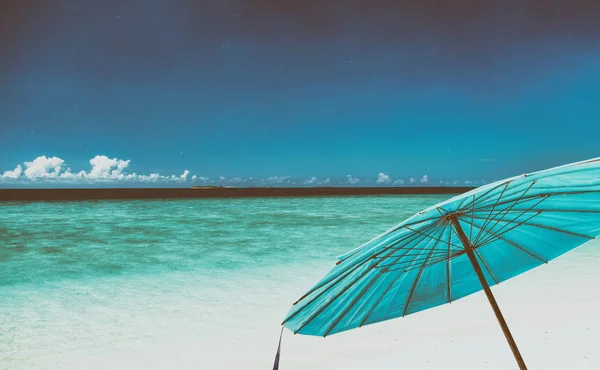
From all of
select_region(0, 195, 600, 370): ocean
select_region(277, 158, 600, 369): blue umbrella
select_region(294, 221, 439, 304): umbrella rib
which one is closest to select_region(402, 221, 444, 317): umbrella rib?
select_region(277, 158, 600, 369): blue umbrella

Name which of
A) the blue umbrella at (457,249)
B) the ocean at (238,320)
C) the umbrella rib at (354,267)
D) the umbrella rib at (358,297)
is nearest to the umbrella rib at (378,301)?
the blue umbrella at (457,249)

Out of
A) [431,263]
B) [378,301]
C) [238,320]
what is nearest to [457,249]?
[431,263]

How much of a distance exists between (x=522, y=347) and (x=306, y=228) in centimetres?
1588

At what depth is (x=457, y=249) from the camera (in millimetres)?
2365

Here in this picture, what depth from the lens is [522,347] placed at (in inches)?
176

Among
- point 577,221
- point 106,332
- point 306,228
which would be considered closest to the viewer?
point 577,221

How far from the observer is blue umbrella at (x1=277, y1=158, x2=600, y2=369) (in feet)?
6.07

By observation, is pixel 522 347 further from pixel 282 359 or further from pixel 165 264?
pixel 165 264

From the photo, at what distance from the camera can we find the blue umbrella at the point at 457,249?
1.85 meters

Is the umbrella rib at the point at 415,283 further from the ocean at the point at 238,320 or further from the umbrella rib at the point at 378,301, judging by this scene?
the ocean at the point at 238,320

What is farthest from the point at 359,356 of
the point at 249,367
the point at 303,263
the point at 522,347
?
the point at 303,263

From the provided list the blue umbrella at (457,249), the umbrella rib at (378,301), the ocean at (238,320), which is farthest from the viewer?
the ocean at (238,320)

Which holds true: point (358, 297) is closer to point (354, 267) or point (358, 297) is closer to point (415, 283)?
point (354, 267)

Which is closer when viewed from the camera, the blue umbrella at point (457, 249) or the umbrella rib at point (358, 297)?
the blue umbrella at point (457, 249)
